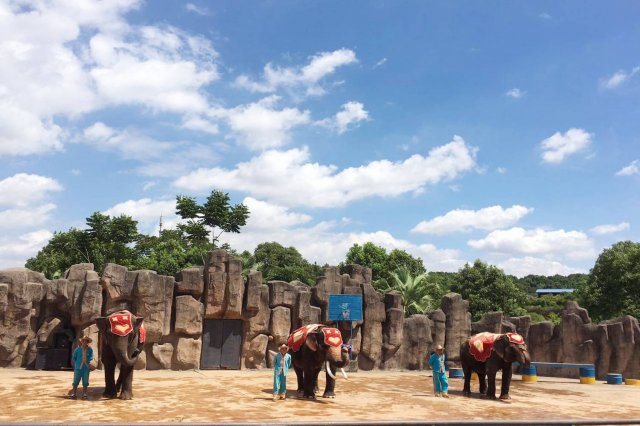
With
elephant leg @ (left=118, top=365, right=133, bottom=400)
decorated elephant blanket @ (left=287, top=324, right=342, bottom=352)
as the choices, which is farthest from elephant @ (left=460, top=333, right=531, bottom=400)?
elephant leg @ (left=118, top=365, right=133, bottom=400)

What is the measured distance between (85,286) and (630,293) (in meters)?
31.5

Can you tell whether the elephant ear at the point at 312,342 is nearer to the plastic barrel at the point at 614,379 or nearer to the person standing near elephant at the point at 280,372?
the person standing near elephant at the point at 280,372

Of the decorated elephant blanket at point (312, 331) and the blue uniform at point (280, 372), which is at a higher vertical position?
the decorated elephant blanket at point (312, 331)

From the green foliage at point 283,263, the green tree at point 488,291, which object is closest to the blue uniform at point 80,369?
the green tree at point 488,291

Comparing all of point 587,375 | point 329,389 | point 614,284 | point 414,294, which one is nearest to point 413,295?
point 414,294

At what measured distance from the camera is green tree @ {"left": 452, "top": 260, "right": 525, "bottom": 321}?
1350 inches

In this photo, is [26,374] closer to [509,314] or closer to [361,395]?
[361,395]

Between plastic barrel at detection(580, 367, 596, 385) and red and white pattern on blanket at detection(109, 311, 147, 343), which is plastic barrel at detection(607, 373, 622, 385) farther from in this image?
red and white pattern on blanket at detection(109, 311, 147, 343)

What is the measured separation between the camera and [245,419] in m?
8.83

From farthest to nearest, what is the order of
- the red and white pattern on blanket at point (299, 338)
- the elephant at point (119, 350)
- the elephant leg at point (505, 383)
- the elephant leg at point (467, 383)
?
1. the elephant leg at point (467, 383)
2. the elephant leg at point (505, 383)
3. the red and white pattern on blanket at point (299, 338)
4. the elephant at point (119, 350)

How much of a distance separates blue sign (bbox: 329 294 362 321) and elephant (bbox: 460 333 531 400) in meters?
6.21

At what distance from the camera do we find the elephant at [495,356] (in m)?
12.6

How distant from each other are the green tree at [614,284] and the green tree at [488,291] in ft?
14.5

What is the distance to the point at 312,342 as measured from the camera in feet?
39.1
